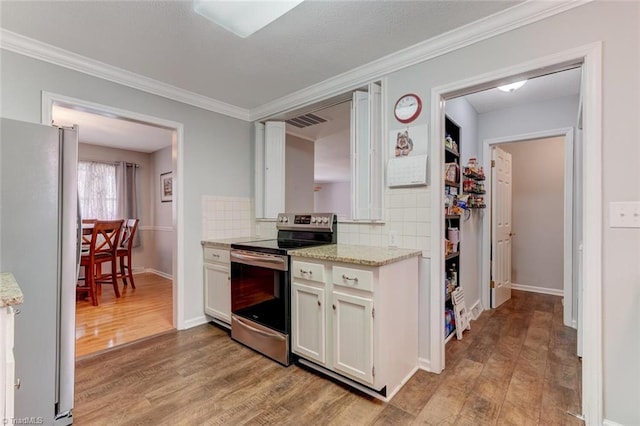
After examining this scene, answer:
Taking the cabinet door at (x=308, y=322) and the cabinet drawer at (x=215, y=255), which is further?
the cabinet drawer at (x=215, y=255)

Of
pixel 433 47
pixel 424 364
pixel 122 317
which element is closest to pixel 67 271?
pixel 122 317

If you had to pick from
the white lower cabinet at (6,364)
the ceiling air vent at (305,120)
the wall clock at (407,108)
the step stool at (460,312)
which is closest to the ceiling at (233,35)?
the wall clock at (407,108)

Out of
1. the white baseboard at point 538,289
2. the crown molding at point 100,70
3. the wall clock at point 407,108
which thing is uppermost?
the crown molding at point 100,70

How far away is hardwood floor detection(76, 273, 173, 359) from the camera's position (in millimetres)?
2600

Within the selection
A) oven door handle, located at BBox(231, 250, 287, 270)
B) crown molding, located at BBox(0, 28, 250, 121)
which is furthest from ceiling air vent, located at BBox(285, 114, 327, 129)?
oven door handle, located at BBox(231, 250, 287, 270)

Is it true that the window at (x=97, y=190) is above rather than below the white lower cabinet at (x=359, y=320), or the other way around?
above

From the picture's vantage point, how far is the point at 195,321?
2.95 m

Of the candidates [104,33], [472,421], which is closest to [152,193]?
[104,33]

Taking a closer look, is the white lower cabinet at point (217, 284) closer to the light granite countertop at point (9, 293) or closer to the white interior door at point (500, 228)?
the light granite countertop at point (9, 293)

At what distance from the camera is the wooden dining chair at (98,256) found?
3.64 metres

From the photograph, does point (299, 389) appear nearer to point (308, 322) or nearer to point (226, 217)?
point (308, 322)

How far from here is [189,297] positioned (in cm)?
292

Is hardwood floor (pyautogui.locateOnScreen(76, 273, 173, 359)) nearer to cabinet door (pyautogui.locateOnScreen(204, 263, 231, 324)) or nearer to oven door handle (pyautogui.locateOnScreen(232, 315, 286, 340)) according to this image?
cabinet door (pyautogui.locateOnScreen(204, 263, 231, 324))

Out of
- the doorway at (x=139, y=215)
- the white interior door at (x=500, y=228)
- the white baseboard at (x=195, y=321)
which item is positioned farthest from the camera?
the white interior door at (x=500, y=228)
